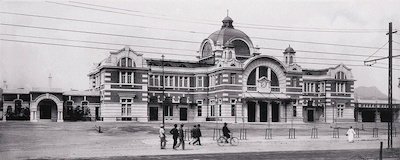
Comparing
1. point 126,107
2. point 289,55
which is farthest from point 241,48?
point 126,107

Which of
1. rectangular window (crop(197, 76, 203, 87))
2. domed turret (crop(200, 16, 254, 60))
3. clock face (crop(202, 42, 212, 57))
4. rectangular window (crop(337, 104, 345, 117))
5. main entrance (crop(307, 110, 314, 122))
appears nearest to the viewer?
rectangular window (crop(197, 76, 203, 87))

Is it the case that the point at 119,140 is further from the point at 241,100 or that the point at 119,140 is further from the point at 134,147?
the point at 241,100

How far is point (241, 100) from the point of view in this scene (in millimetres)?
58094

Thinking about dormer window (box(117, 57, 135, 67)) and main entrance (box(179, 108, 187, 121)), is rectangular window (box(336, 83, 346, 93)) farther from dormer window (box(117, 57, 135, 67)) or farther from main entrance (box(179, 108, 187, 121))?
dormer window (box(117, 57, 135, 67))

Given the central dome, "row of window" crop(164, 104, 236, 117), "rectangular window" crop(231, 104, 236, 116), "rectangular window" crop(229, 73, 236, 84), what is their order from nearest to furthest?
"rectangular window" crop(231, 104, 236, 116) → "row of window" crop(164, 104, 236, 117) → "rectangular window" crop(229, 73, 236, 84) → the central dome

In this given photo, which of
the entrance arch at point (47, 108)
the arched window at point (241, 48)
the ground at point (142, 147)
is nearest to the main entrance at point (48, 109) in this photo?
the entrance arch at point (47, 108)

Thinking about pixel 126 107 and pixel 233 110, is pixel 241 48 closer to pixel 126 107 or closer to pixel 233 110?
pixel 233 110

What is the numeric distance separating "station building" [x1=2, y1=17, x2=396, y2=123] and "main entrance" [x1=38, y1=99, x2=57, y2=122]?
0.37 feet

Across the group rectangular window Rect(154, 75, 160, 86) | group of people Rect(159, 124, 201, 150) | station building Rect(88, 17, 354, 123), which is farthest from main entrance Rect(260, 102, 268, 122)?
group of people Rect(159, 124, 201, 150)

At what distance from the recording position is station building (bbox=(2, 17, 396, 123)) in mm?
55344

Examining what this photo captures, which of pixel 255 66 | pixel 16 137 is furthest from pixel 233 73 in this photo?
pixel 16 137

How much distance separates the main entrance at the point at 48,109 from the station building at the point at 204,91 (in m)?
0.11

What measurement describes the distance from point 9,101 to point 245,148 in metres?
34.5

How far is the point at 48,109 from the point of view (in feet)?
177
